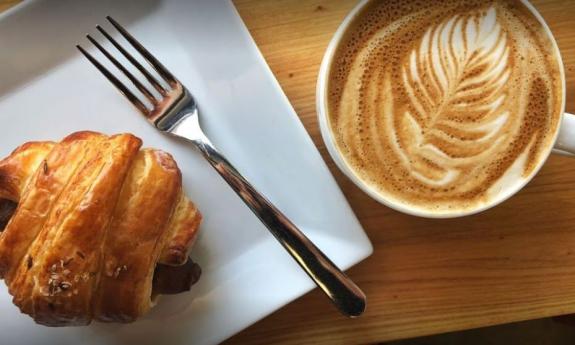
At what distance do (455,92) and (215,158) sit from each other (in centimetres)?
43

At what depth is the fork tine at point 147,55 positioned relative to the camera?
104 centimetres

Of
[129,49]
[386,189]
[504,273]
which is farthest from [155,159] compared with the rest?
[504,273]

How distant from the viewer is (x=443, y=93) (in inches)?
37.1

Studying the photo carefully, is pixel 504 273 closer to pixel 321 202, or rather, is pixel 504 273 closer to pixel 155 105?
pixel 321 202

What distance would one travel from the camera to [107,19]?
1.07 m

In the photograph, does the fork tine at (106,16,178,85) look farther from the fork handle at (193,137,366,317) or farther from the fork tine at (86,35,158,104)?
the fork handle at (193,137,366,317)

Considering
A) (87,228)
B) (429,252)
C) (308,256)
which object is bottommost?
(429,252)

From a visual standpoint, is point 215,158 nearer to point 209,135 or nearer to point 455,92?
point 209,135

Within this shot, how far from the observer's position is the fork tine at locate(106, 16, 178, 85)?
1.04 metres

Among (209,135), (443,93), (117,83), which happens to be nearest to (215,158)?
(209,135)

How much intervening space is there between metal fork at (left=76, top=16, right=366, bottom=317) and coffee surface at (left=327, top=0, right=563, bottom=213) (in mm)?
160

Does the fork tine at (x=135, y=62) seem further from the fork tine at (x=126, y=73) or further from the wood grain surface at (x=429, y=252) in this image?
the wood grain surface at (x=429, y=252)

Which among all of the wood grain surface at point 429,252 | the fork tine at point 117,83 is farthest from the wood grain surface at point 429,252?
the fork tine at point 117,83

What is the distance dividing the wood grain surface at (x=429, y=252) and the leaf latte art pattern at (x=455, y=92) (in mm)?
219
